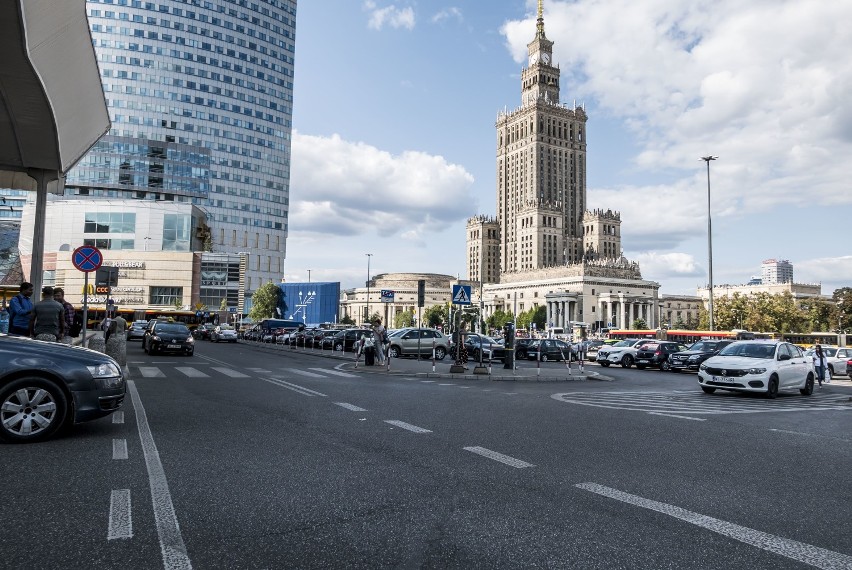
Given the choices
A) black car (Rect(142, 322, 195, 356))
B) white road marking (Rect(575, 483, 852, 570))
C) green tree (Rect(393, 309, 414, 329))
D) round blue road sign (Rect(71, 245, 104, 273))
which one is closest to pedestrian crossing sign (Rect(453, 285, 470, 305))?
round blue road sign (Rect(71, 245, 104, 273))

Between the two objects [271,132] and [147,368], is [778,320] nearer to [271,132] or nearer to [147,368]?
[147,368]

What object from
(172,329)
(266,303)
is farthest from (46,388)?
(266,303)

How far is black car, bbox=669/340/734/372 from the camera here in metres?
27.4

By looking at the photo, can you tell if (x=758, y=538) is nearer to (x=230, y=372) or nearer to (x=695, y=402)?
(x=695, y=402)

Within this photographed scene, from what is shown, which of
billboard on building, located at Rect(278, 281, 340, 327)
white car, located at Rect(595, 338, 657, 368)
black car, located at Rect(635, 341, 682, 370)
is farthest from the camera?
billboard on building, located at Rect(278, 281, 340, 327)

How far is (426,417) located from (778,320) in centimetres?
6984

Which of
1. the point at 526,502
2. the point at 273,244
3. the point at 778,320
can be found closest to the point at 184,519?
the point at 526,502

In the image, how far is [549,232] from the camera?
561 ft

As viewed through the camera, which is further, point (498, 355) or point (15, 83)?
point (498, 355)

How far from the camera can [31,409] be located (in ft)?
22.6

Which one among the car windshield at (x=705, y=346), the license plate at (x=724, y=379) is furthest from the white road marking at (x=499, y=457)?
the car windshield at (x=705, y=346)

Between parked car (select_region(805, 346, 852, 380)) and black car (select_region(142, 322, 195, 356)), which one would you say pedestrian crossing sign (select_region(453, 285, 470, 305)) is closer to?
black car (select_region(142, 322, 195, 356))

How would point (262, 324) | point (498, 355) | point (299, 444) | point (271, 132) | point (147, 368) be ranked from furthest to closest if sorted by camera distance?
point (271, 132) < point (262, 324) < point (498, 355) < point (147, 368) < point (299, 444)

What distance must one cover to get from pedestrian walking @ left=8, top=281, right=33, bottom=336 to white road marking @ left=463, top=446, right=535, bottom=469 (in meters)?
9.52
